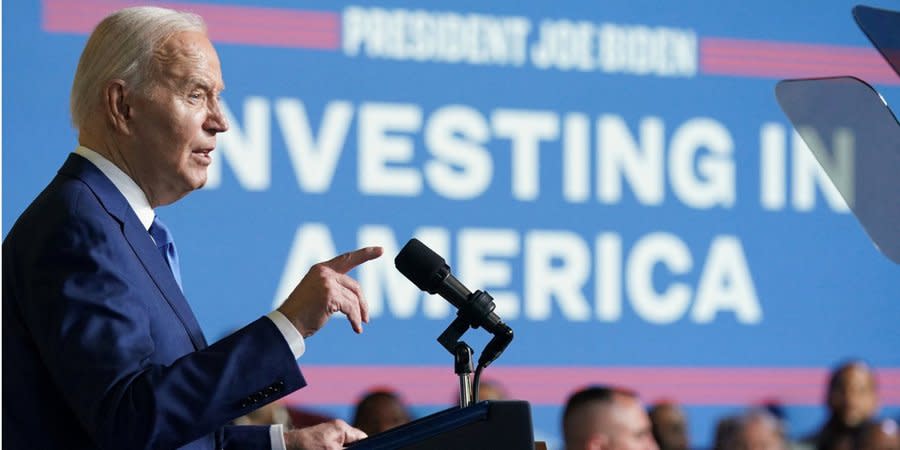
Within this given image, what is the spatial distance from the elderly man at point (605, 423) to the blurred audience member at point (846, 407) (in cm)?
263

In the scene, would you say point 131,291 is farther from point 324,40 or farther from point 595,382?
point 595,382

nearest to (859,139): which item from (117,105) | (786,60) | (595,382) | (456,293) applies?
(456,293)

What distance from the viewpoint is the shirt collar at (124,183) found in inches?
69.0

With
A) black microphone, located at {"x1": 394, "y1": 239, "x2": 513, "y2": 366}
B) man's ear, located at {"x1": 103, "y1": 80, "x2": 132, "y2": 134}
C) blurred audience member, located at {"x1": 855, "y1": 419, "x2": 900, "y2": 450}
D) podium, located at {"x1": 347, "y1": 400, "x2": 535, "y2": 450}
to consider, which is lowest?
blurred audience member, located at {"x1": 855, "y1": 419, "x2": 900, "y2": 450}

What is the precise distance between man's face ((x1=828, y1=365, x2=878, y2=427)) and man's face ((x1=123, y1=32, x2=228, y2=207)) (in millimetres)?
3973

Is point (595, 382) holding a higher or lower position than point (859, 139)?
lower

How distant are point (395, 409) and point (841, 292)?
2004mm

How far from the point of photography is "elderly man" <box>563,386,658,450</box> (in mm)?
2754

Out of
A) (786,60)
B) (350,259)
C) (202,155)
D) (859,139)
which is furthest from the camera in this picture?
(786,60)

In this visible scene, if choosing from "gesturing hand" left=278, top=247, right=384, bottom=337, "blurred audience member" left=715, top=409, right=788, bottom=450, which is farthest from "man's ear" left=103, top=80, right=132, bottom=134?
"blurred audience member" left=715, top=409, right=788, bottom=450

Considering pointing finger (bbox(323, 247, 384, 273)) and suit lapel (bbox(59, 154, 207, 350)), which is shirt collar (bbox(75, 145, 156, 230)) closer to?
suit lapel (bbox(59, 154, 207, 350))

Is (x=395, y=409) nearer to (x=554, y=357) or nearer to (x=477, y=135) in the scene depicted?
(x=554, y=357)

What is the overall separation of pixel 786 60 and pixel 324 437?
408cm

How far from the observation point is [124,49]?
1785 mm
